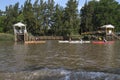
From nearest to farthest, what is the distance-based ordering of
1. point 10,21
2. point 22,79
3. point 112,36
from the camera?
point 22,79, point 112,36, point 10,21

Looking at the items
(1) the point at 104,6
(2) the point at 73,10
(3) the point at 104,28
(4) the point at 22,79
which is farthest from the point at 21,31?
(4) the point at 22,79

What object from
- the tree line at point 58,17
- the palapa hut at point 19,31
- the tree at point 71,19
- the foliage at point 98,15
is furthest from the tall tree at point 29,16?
the palapa hut at point 19,31

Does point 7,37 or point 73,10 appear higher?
point 73,10

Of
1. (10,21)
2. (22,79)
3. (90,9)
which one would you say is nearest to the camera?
(22,79)

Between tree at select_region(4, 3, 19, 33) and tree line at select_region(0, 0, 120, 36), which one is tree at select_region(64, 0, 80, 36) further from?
tree at select_region(4, 3, 19, 33)

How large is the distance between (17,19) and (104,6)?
3528 centimetres

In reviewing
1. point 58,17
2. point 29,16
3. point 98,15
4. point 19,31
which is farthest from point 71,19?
point 19,31

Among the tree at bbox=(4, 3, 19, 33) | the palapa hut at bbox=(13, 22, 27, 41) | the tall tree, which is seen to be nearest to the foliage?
the tall tree

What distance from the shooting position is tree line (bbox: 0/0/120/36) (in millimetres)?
128625

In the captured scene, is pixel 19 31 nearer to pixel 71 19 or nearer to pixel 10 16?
pixel 10 16

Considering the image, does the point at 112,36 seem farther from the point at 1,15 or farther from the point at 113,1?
the point at 1,15

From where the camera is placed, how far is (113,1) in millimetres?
142250

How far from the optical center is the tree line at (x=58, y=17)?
12862 centimetres

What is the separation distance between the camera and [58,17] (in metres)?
130
